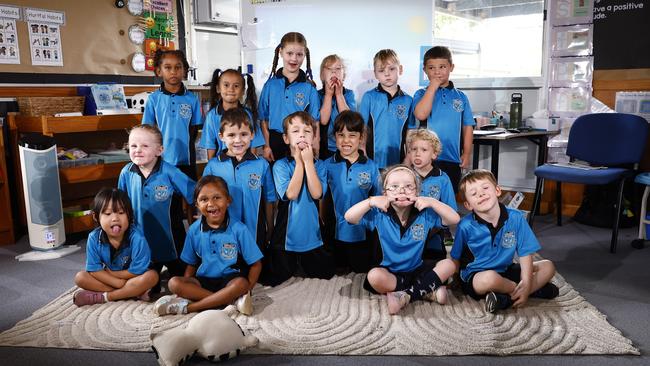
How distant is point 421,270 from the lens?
2.30 metres

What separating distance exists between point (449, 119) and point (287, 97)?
0.91 meters

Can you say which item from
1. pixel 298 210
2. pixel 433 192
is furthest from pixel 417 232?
pixel 298 210

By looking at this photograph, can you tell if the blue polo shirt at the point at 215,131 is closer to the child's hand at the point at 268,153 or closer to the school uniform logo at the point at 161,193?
the child's hand at the point at 268,153

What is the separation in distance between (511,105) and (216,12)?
9.43 feet

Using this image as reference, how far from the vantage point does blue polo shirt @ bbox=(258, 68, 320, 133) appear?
287cm

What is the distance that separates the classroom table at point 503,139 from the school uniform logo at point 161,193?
2.09 meters

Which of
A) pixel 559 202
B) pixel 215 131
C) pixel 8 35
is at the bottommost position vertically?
pixel 559 202

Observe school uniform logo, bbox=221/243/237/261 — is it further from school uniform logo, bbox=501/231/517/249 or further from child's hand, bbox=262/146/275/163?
school uniform logo, bbox=501/231/517/249

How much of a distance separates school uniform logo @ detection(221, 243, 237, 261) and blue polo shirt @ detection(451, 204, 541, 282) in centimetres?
98

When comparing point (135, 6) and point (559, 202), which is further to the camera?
point (135, 6)

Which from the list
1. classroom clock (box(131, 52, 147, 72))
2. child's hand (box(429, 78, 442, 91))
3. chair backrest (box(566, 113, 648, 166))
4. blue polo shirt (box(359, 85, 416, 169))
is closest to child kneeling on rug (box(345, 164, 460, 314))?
blue polo shirt (box(359, 85, 416, 169))

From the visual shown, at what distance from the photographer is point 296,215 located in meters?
2.52

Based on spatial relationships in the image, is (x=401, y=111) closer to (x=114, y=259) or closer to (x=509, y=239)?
(x=509, y=239)

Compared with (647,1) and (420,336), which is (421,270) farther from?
(647,1)
